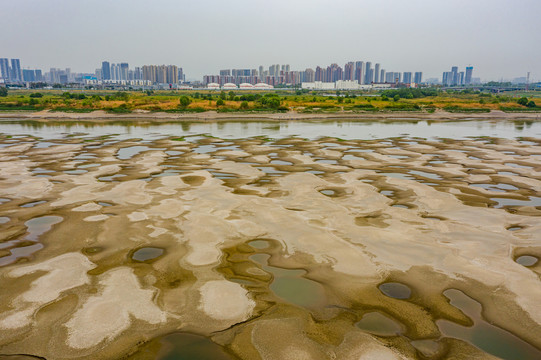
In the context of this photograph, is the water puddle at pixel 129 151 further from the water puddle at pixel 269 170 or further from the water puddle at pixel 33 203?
the water puddle at pixel 269 170

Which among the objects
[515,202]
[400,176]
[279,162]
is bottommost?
[515,202]

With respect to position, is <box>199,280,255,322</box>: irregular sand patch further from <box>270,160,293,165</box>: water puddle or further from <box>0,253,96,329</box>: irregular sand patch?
<box>270,160,293,165</box>: water puddle

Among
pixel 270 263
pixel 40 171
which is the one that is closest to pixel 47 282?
pixel 270 263

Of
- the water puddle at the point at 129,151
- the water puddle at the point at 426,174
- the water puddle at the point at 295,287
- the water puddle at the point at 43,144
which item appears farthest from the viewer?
the water puddle at the point at 43,144

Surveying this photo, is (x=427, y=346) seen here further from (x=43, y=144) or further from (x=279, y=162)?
(x=43, y=144)

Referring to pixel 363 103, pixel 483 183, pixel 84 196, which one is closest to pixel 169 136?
pixel 84 196

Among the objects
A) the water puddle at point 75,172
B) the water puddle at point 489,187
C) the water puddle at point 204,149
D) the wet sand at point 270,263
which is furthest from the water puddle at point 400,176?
the water puddle at point 75,172

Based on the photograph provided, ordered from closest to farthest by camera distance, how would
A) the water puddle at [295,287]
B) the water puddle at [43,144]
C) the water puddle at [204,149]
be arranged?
the water puddle at [295,287] < the water puddle at [204,149] < the water puddle at [43,144]

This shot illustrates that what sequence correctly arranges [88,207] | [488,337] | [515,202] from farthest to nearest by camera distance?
[515,202] → [88,207] → [488,337]
